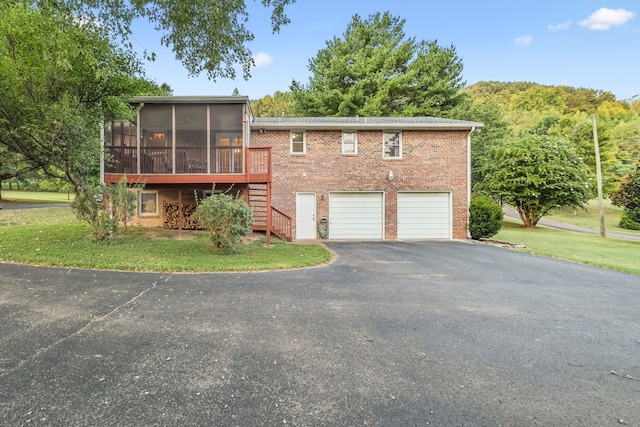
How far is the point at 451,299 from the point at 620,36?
31.8 m

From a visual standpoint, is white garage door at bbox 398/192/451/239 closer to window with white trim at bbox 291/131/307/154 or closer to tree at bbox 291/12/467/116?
window with white trim at bbox 291/131/307/154

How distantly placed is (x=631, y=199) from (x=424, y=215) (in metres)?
22.1

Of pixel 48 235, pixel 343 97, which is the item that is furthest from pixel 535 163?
pixel 48 235

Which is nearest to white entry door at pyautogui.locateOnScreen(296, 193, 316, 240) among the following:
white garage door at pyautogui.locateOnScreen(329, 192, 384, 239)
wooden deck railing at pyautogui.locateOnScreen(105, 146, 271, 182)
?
white garage door at pyautogui.locateOnScreen(329, 192, 384, 239)

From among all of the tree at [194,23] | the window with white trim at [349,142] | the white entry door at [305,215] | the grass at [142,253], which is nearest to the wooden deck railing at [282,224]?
the white entry door at [305,215]

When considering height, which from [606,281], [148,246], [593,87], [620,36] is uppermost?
[593,87]

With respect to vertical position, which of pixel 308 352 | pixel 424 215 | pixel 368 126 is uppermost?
pixel 368 126

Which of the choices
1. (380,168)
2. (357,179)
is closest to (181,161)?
(357,179)

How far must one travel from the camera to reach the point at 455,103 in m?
24.9

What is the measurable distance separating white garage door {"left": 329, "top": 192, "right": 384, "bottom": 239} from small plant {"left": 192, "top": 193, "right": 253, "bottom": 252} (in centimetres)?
544

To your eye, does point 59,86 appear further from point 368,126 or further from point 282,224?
point 368,126

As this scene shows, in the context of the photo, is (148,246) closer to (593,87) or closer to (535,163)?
(535,163)

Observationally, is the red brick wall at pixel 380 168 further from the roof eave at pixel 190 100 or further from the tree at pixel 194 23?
the tree at pixel 194 23

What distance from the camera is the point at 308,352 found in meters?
3.00
